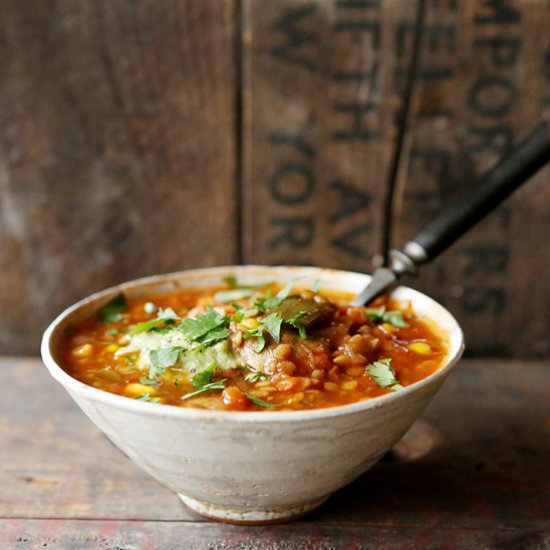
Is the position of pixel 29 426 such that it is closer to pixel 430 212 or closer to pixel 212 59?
pixel 212 59

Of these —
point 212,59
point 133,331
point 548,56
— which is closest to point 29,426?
point 133,331

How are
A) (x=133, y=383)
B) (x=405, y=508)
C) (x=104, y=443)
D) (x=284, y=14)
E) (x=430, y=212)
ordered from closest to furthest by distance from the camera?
(x=133, y=383) < (x=405, y=508) < (x=104, y=443) < (x=284, y=14) < (x=430, y=212)

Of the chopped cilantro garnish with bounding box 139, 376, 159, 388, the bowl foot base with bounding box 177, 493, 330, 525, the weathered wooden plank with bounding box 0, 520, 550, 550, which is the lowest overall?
the weathered wooden plank with bounding box 0, 520, 550, 550

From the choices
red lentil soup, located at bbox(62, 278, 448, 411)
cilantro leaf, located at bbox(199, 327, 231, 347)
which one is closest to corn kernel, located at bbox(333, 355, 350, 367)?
red lentil soup, located at bbox(62, 278, 448, 411)

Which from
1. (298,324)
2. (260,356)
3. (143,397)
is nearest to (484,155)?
(298,324)

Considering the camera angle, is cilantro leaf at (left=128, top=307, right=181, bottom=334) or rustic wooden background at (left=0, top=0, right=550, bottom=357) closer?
cilantro leaf at (left=128, top=307, right=181, bottom=334)

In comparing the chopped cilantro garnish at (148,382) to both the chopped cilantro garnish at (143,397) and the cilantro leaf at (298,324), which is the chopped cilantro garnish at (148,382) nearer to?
the chopped cilantro garnish at (143,397)

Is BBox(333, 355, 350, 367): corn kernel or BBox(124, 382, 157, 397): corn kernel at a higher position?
BBox(333, 355, 350, 367): corn kernel

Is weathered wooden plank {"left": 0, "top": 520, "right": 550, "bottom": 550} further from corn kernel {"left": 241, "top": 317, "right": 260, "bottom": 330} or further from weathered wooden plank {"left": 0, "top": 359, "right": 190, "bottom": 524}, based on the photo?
corn kernel {"left": 241, "top": 317, "right": 260, "bottom": 330}
